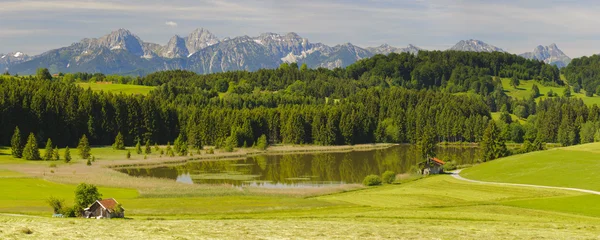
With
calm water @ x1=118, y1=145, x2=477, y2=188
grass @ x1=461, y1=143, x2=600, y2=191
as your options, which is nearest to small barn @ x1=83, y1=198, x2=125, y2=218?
calm water @ x1=118, y1=145, x2=477, y2=188

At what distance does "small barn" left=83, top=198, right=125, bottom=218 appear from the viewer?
43344mm

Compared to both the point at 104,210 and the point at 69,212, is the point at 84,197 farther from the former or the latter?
the point at 104,210

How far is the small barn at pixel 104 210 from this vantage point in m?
43.3

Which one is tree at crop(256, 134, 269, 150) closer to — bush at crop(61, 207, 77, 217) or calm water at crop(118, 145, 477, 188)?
calm water at crop(118, 145, 477, 188)

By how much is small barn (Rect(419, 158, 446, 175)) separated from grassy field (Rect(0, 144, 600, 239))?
4452 millimetres

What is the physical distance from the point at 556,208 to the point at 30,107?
119142mm

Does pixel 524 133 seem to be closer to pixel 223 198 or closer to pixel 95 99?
pixel 95 99

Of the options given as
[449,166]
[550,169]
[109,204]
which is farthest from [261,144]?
[109,204]

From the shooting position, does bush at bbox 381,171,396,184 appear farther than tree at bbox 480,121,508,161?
No

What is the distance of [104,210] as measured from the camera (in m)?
43.7

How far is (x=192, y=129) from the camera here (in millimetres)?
150750

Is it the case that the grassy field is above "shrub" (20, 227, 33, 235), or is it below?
below

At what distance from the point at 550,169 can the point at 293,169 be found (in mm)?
42056

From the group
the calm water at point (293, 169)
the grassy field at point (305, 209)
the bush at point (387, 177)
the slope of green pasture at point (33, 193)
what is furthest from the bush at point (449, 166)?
the slope of green pasture at point (33, 193)
